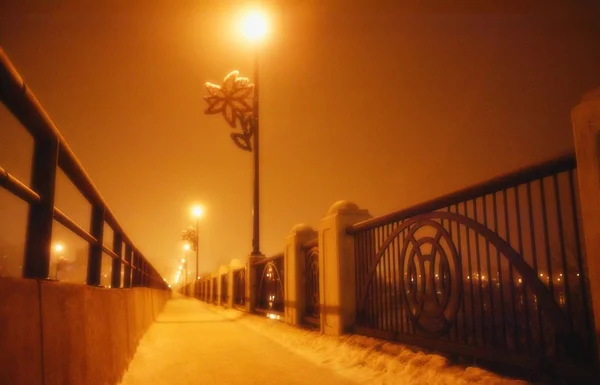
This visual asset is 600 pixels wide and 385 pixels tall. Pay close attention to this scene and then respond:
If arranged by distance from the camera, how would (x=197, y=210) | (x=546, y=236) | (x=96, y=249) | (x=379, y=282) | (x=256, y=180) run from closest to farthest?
1. (x=546, y=236)
2. (x=96, y=249)
3. (x=379, y=282)
4. (x=256, y=180)
5. (x=197, y=210)

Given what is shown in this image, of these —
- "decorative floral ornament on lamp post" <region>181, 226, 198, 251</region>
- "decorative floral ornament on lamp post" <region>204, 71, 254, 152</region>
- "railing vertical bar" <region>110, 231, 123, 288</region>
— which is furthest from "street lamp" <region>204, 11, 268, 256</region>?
"decorative floral ornament on lamp post" <region>181, 226, 198, 251</region>

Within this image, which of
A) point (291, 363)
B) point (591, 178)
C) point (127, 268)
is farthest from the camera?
point (127, 268)

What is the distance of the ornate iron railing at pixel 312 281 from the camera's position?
8.26m

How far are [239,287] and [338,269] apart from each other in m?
9.54

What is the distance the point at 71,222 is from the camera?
3064 millimetres

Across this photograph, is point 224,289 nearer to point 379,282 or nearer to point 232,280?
point 232,280

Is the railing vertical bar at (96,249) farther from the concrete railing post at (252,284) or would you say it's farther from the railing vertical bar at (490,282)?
the concrete railing post at (252,284)

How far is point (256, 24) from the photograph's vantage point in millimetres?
13070

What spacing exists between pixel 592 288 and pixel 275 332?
659cm

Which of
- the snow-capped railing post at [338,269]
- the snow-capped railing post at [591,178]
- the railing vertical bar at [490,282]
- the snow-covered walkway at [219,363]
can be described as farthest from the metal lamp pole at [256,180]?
the snow-capped railing post at [591,178]

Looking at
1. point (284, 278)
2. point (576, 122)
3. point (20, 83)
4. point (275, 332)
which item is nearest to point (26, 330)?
point (20, 83)

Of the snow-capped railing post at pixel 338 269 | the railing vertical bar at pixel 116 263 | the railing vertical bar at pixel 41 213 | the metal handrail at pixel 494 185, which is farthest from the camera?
the snow-capped railing post at pixel 338 269

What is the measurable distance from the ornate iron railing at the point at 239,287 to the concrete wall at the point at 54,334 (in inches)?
442

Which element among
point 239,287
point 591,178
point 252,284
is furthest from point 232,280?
point 591,178
